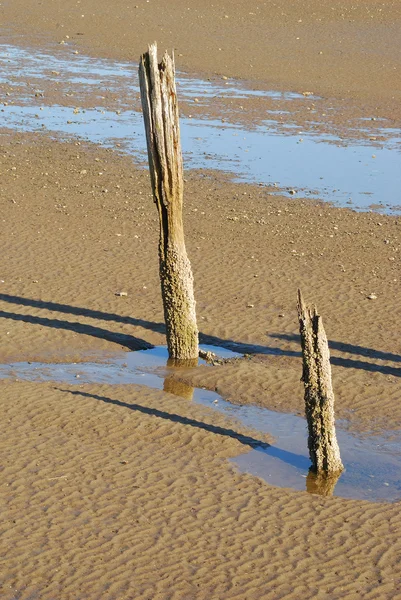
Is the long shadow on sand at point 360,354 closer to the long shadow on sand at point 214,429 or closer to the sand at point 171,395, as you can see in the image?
the sand at point 171,395

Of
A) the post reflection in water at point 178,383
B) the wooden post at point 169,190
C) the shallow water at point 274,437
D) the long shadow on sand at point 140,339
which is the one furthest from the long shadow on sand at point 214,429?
the long shadow on sand at point 140,339

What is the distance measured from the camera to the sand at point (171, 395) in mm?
8195

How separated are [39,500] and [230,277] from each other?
737 cm

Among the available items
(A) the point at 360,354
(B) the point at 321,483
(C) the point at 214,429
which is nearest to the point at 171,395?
(C) the point at 214,429

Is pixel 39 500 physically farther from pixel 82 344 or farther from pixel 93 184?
pixel 93 184

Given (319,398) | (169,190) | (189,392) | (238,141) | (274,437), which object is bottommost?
(189,392)

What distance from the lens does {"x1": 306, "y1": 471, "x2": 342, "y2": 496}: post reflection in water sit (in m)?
9.77

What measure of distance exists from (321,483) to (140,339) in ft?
14.2

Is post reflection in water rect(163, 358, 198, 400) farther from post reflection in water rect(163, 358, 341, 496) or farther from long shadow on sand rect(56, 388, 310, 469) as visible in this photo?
long shadow on sand rect(56, 388, 310, 469)

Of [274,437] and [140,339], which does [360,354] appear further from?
[140,339]

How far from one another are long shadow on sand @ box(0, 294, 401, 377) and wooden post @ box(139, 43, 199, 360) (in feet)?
2.33

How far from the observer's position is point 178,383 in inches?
485

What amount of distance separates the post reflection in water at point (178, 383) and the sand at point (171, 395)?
0.20m

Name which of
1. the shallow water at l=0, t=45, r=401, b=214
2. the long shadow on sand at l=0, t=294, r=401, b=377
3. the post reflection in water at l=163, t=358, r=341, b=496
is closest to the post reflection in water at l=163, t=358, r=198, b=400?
the post reflection in water at l=163, t=358, r=341, b=496
